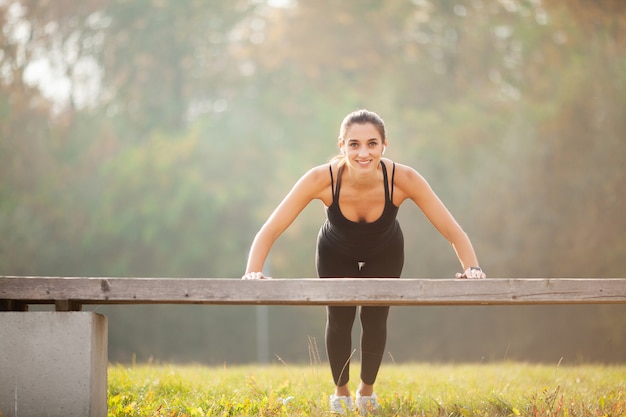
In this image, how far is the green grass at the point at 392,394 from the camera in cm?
407

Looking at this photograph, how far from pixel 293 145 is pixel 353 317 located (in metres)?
18.1

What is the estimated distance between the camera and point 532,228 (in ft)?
58.5

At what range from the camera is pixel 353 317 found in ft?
14.5

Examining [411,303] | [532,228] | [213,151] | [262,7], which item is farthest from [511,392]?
[262,7]

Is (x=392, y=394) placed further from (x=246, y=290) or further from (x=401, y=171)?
(x=246, y=290)

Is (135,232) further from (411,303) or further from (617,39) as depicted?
(411,303)

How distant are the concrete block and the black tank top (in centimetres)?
146

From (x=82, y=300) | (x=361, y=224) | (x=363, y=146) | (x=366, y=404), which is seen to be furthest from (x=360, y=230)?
(x=82, y=300)

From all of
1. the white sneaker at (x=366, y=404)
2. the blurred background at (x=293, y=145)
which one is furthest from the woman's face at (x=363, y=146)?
the blurred background at (x=293, y=145)

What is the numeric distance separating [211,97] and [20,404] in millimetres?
19986

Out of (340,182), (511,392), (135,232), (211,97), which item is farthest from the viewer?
(211,97)

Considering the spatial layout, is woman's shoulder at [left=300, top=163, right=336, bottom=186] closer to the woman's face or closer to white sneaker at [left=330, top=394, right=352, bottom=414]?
the woman's face

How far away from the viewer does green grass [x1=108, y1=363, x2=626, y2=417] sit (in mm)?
4070

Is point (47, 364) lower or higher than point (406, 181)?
lower
